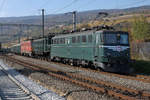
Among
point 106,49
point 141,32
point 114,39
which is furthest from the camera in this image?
point 141,32

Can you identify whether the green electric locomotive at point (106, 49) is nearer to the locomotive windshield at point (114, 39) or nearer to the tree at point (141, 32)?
the locomotive windshield at point (114, 39)

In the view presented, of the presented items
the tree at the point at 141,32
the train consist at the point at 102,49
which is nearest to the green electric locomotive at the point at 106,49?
the train consist at the point at 102,49

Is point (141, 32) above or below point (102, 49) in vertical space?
above

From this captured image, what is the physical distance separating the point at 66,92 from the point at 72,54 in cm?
1198

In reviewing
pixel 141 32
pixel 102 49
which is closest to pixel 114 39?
pixel 102 49

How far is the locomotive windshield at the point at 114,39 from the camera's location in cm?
1670

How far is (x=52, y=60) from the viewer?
30.0 meters

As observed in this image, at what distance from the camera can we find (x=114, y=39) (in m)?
16.9

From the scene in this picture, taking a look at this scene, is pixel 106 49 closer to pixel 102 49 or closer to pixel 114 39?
pixel 102 49

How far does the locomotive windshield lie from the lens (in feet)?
54.8

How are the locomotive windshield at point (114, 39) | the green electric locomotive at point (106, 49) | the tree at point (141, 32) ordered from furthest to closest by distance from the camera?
1. the tree at point (141, 32)
2. the locomotive windshield at point (114, 39)
3. the green electric locomotive at point (106, 49)

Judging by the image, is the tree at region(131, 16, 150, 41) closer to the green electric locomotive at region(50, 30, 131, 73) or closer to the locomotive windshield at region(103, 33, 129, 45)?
the green electric locomotive at region(50, 30, 131, 73)

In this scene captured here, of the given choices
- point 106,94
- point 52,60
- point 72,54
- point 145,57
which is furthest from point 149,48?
point 106,94

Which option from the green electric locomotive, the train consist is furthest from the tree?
the green electric locomotive
